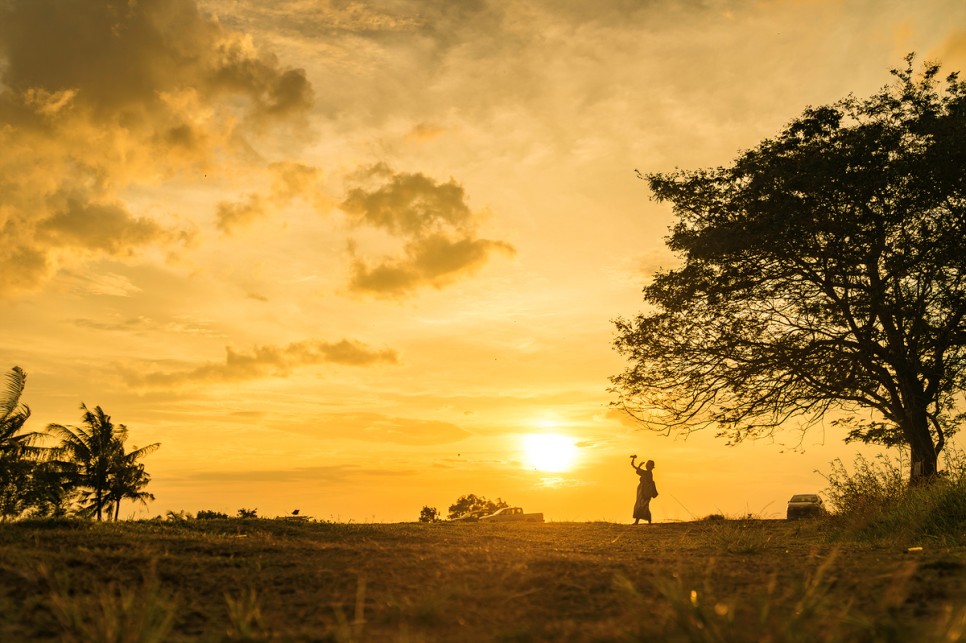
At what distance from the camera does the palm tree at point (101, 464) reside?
124 ft

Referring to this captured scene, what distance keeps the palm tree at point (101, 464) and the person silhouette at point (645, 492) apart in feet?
96.0

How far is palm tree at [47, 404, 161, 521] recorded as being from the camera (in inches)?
1494

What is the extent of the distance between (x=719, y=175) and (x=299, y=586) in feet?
51.8

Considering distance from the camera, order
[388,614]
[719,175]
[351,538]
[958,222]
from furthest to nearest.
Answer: [719,175]
[958,222]
[351,538]
[388,614]

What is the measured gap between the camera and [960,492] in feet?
37.1

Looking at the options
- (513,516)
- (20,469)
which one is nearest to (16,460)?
(20,469)

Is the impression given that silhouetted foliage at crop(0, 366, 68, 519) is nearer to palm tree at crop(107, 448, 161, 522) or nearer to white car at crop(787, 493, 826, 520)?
palm tree at crop(107, 448, 161, 522)

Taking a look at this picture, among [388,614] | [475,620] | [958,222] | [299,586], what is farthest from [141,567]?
[958,222]

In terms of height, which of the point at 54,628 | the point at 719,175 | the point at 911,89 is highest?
the point at 911,89

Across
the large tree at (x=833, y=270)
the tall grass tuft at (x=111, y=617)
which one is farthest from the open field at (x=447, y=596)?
the large tree at (x=833, y=270)

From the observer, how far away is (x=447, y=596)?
15.4 feet

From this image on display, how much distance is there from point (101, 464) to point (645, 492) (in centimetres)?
3010

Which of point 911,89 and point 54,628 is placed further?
point 911,89

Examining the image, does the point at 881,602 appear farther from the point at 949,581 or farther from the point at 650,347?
the point at 650,347
